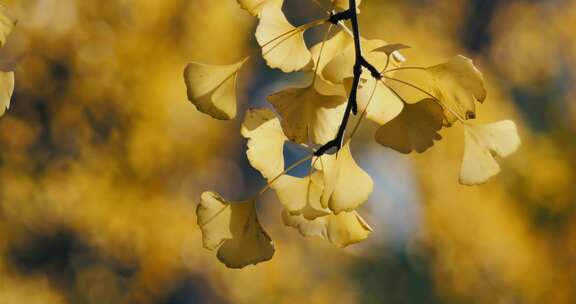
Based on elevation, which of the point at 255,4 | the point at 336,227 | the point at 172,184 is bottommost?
the point at 172,184

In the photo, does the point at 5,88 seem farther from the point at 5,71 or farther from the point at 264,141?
the point at 264,141

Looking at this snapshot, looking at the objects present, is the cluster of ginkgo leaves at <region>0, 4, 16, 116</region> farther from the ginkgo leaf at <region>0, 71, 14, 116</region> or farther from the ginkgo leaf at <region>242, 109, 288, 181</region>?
the ginkgo leaf at <region>242, 109, 288, 181</region>

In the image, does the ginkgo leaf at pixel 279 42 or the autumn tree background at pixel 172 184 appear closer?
the ginkgo leaf at pixel 279 42

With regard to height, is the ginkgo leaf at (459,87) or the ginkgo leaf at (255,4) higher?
the ginkgo leaf at (255,4)

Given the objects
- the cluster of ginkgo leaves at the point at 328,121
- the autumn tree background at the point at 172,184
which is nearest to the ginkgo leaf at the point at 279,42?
the cluster of ginkgo leaves at the point at 328,121

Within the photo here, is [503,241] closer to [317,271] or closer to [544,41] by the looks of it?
[317,271]

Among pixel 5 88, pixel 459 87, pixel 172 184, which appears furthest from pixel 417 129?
pixel 172 184

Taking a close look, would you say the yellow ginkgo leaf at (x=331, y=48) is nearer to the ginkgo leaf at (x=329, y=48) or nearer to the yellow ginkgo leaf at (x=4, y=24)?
the ginkgo leaf at (x=329, y=48)
